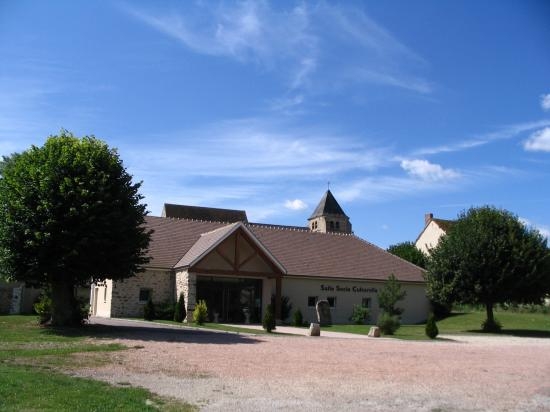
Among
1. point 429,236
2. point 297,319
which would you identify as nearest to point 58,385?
point 297,319

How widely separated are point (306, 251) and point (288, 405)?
32.7 meters

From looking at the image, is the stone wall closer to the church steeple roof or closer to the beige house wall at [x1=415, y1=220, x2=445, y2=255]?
the beige house wall at [x1=415, y1=220, x2=445, y2=255]

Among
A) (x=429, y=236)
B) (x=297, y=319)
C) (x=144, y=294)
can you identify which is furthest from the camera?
(x=429, y=236)

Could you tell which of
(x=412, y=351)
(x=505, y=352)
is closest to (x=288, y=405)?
(x=412, y=351)

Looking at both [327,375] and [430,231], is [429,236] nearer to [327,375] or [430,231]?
[430,231]

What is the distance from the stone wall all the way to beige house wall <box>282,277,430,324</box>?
7.58 m

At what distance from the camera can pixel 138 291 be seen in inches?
1415

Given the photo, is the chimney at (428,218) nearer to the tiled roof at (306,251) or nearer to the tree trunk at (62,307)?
the tiled roof at (306,251)

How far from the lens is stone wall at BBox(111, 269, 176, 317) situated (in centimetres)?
3522

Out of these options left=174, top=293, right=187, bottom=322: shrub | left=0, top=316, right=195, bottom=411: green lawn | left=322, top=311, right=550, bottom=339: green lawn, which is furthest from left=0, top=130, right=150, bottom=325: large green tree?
left=322, top=311, right=550, bottom=339: green lawn

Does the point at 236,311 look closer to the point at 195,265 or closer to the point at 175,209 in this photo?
the point at 195,265

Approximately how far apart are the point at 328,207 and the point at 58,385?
88231 millimetres

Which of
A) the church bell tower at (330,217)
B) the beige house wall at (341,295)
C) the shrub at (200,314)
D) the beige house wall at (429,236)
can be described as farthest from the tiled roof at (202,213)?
the shrub at (200,314)

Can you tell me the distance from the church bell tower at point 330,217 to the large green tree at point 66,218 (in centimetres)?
7222
